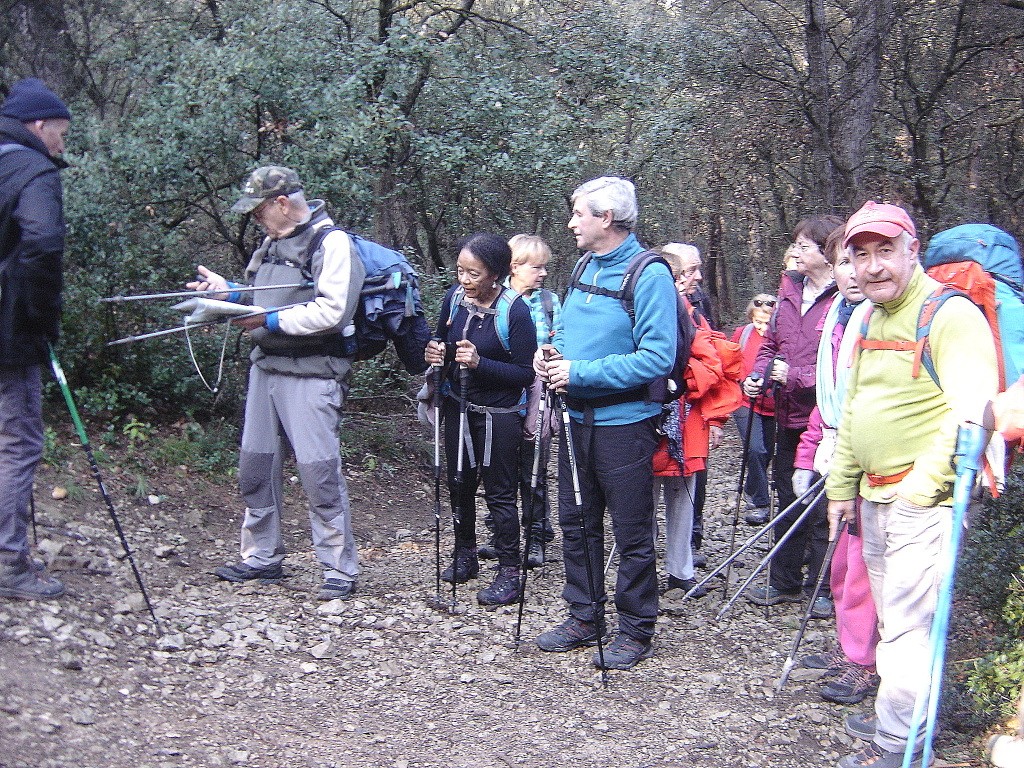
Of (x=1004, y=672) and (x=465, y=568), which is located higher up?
(x=1004, y=672)

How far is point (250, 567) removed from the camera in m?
6.03

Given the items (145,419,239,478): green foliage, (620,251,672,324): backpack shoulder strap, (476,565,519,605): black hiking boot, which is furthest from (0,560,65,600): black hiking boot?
(620,251,672,324): backpack shoulder strap

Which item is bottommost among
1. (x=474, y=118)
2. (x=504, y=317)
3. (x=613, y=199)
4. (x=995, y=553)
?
(x=995, y=553)

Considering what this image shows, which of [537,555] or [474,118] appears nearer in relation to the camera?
[537,555]

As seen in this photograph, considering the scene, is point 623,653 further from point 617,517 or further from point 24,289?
point 24,289

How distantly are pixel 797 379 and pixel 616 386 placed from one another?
1580 millimetres

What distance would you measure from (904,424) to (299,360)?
3366mm

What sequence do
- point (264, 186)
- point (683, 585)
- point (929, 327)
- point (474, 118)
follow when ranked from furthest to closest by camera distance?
point (474, 118) → point (683, 585) → point (264, 186) → point (929, 327)

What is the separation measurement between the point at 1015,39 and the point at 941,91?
1191 mm

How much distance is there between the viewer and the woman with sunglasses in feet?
22.5

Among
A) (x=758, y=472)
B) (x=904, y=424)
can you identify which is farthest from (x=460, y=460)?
(x=758, y=472)

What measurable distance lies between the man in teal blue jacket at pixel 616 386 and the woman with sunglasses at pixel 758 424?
1868mm

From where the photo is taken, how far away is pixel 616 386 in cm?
472

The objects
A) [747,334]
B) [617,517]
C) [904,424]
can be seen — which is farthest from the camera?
[747,334]
